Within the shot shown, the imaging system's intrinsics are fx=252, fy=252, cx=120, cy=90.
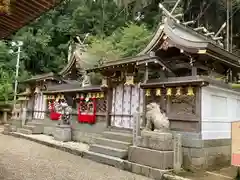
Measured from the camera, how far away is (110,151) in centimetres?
966

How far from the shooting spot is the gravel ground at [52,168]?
702 centimetres

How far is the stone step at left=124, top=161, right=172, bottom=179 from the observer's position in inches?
294

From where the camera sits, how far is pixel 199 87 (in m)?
8.24

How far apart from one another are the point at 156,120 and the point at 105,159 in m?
2.54

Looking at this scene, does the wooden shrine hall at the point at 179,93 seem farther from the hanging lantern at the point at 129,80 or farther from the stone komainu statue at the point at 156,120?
the stone komainu statue at the point at 156,120

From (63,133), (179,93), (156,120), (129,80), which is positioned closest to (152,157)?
(156,120)

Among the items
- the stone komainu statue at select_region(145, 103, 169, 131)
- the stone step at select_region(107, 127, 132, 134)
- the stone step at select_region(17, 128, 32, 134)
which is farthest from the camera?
the stone step at select_region(17, 128, 32, 134)

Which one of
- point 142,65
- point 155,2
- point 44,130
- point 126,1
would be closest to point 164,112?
point 142,65

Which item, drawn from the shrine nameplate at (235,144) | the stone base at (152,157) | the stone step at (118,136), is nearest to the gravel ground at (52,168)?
the stone base at (152,157)

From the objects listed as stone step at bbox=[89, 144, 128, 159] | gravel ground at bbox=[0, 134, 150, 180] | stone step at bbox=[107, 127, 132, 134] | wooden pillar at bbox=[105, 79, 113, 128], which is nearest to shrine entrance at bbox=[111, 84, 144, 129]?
wooden pillar at bbox=[105, 79, 113, 128]

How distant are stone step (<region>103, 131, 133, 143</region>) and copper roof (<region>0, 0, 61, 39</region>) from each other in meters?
6.67

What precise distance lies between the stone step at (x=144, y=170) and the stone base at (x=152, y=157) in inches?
5.2

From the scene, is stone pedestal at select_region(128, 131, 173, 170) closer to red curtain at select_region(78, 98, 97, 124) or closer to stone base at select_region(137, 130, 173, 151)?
stone base at select_region(137, 130, 173, 151)

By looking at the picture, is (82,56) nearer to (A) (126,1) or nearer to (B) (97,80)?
(B) (97,80)
